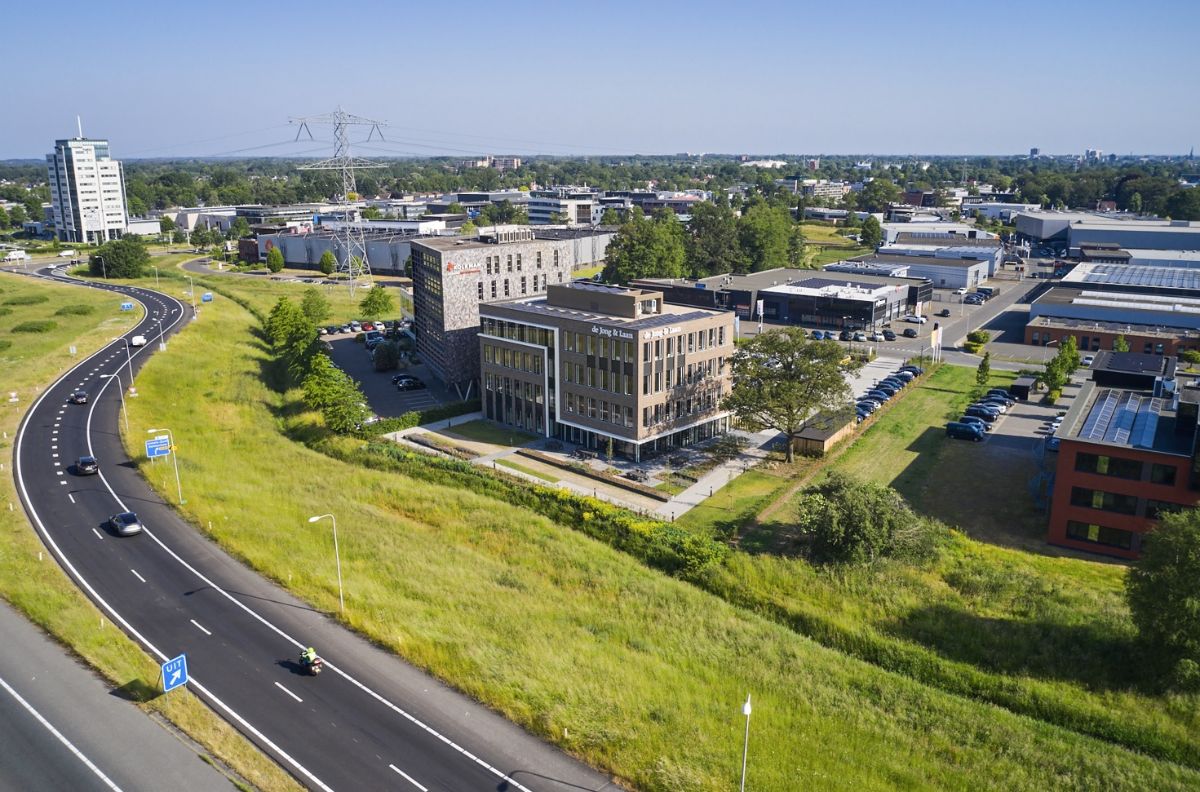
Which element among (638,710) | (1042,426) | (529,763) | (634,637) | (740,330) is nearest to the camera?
(529,763)

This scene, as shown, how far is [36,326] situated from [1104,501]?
4370 inches

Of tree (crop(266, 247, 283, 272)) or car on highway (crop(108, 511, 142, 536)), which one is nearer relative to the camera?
car on highway (crop(108, 511, 142, 536))

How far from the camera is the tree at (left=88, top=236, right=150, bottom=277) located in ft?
472

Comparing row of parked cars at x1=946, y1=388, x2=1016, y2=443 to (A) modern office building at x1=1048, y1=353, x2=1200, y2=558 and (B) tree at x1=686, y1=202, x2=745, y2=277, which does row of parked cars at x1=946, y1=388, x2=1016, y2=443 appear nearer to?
(A) modern office building at x1=1048, y1=353, x2=1200, y2=558

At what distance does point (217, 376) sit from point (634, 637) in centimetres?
6094

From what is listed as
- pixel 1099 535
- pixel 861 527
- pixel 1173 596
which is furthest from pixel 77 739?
pixel 1099 535

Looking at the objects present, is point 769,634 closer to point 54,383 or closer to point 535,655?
point 535,655

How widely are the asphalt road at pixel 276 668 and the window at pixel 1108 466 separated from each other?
113ft

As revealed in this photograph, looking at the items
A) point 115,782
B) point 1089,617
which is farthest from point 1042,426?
point 115,782

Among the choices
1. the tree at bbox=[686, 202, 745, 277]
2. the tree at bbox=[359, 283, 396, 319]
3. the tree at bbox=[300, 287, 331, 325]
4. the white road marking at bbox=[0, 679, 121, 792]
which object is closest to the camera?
the white road marking at bbox=[0, 679, 121, 792]

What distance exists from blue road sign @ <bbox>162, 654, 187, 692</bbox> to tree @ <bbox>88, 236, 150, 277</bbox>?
137m

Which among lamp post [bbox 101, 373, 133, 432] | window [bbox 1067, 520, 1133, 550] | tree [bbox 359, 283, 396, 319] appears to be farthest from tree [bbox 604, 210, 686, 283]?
window [bbox 1067, 520, 1133, 550]

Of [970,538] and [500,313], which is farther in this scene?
[500,313]

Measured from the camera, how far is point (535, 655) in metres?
35.0
